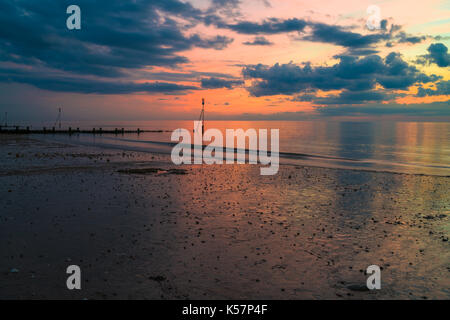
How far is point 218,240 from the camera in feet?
42.8

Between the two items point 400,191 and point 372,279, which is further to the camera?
point 400,191

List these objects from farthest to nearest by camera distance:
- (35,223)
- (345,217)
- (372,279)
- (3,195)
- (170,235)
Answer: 1. (3,195)
2. (345,217)
3. (35,223)
4. (170,235)
5. (372,279)

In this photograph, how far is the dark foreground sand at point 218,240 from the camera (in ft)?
30.3

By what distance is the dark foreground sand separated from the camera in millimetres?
9250

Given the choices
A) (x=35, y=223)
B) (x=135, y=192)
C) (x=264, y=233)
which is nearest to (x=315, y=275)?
(x=264, y=233)

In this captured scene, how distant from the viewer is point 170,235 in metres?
13.5

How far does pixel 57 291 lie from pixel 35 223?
6940 millimetres
